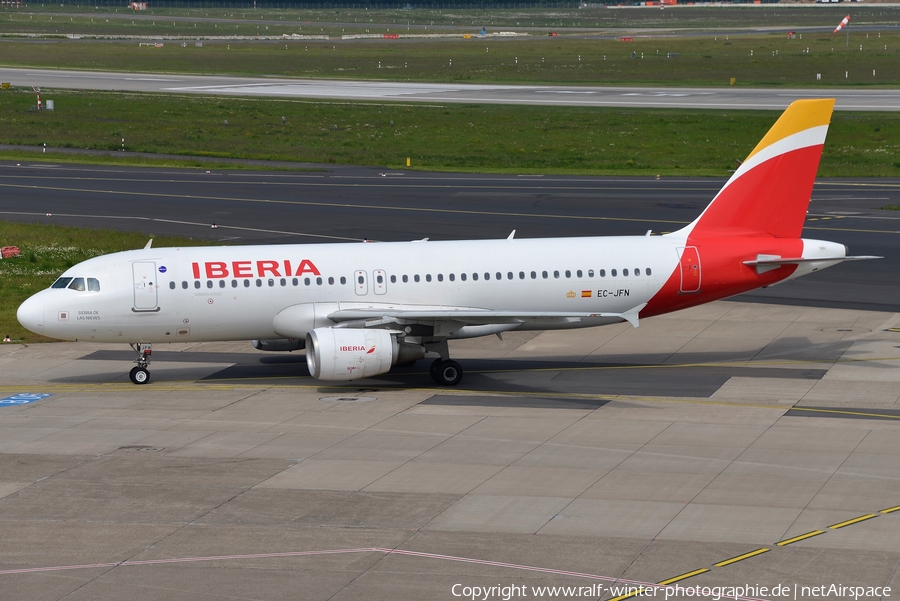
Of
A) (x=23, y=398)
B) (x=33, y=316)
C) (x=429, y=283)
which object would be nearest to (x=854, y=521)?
(x=429, y=283)

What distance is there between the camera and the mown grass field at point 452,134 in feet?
273

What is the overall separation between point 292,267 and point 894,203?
4268 cm

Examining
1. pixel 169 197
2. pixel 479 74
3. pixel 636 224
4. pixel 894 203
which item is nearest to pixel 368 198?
pixel 169 197

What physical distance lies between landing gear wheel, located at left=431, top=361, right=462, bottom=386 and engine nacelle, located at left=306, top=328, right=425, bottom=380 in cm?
203

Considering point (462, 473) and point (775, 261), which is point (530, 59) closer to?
point (775, 261)

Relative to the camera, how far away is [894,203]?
213 feet

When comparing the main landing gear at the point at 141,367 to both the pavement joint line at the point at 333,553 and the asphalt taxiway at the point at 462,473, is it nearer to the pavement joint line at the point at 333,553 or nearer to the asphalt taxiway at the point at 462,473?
the asphalt taxiway at the point at 462,473

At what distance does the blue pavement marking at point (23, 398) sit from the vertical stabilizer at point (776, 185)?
20380 millimetres

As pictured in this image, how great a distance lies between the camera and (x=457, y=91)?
120875 millimetres

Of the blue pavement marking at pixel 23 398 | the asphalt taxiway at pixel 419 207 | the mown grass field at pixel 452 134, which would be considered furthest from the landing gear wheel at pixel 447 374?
the mown grass field at pixel 452 134

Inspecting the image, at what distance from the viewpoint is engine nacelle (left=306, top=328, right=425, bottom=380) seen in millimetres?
32531

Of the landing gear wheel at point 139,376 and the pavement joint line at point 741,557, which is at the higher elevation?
the landing gear wheel at point 139,376

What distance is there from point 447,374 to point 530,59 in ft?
416

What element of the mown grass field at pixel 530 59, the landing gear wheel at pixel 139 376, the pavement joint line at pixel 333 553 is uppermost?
the mown grass field at pixel 530 59
